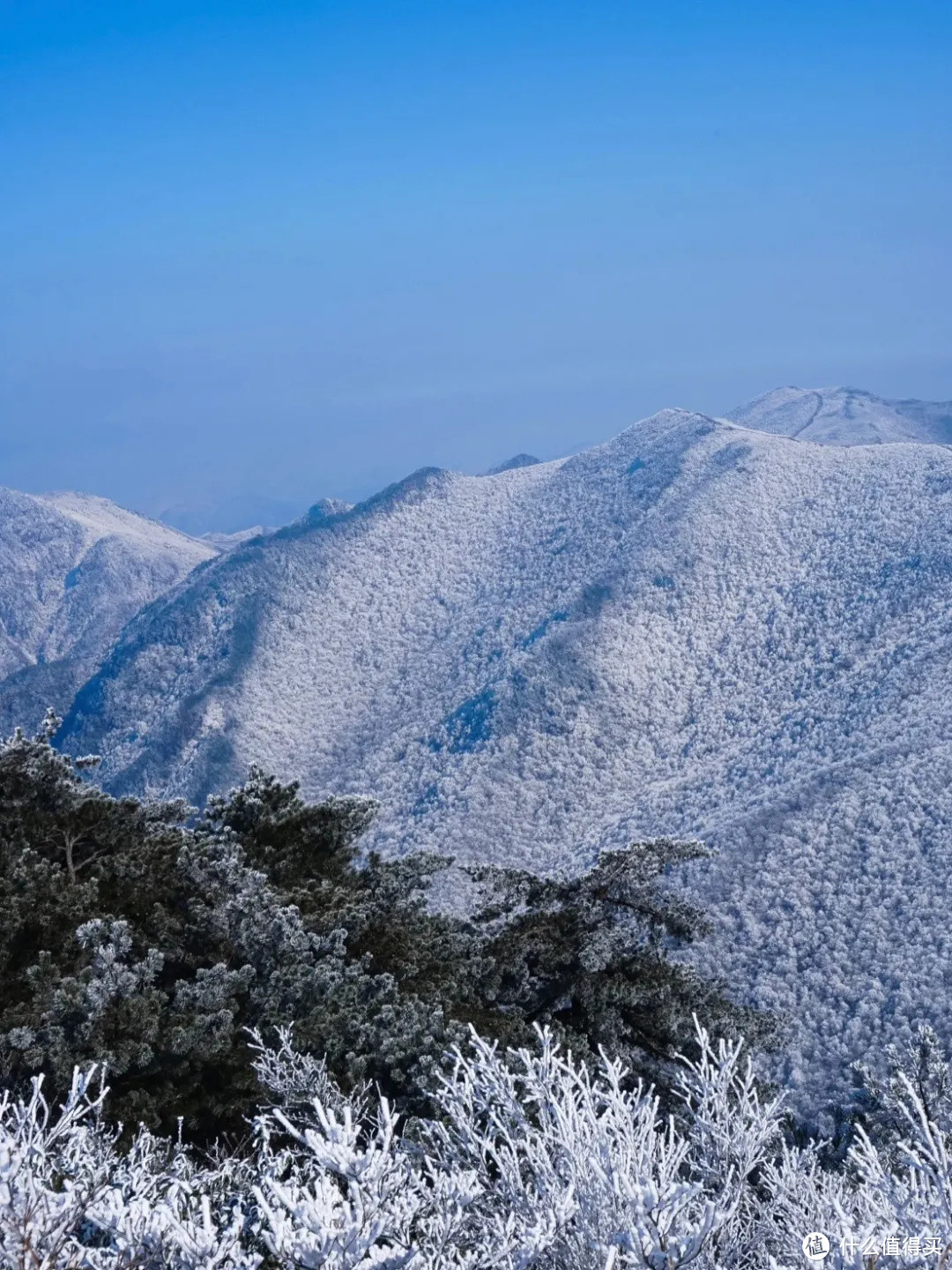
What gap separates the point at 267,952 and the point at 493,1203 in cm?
617

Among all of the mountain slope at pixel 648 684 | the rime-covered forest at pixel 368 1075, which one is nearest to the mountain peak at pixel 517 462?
the mountain slope at pixel 648 684

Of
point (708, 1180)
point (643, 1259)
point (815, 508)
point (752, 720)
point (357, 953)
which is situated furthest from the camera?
point (815, 508)

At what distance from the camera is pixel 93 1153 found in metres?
6.60

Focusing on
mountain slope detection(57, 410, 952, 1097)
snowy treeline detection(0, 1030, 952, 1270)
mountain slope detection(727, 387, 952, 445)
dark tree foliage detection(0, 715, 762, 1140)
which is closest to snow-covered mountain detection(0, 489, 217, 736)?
mountain slope detection(57, 410, 952, 1097)

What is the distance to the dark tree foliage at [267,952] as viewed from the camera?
32.5ft

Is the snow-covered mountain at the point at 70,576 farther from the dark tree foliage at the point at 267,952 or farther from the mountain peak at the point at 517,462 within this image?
the dark tree foliage at the point at 267,952

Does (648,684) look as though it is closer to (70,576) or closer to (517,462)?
(517,462)

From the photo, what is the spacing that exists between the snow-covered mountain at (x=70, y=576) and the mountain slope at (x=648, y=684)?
32.0 metres

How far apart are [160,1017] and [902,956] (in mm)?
23453

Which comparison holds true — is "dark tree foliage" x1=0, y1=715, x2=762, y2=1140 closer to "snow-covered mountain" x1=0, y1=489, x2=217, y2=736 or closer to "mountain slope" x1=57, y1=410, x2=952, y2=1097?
"mountain slope" x1=57, y1=410, x2=952, y2=1097

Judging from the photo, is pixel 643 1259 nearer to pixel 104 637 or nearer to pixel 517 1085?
pixel 517 1085

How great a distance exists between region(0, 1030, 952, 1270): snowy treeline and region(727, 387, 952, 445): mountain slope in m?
126

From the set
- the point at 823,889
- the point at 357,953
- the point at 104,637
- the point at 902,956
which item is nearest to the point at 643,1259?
the point at 357,953

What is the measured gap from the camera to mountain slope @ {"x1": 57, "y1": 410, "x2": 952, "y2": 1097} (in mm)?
31095
